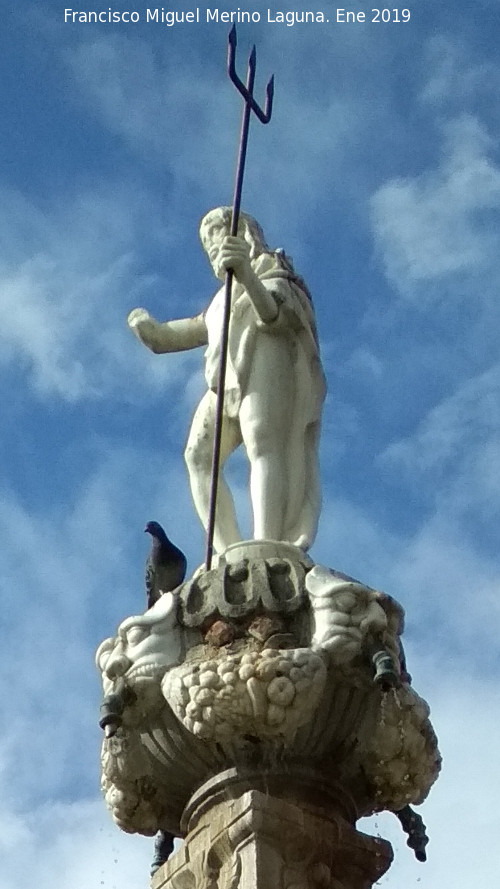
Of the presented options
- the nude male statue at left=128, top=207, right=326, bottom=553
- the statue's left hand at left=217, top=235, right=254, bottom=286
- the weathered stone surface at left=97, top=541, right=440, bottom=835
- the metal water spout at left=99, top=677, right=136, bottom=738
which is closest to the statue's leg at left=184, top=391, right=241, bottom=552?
the nude male statue at left=128, top=207, right=326, bottom=553

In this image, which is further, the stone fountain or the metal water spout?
the metal water spout

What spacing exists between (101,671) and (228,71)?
3876 millimetres

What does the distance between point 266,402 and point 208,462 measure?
2.04 ft

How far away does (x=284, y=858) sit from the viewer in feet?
26.9

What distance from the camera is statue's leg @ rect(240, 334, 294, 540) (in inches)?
392

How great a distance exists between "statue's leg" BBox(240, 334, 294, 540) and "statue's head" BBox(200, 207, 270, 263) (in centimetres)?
96

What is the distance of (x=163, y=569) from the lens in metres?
9.81

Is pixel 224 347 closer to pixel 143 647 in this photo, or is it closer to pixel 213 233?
pixel 213 233

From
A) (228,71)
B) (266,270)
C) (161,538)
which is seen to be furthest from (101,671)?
(228,71)

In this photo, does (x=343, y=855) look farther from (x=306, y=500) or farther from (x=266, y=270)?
(x=266, y=270)

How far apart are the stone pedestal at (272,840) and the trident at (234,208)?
1.37m

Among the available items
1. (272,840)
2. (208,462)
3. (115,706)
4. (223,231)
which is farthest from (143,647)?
(223,231)

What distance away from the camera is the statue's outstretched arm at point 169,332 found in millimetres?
11359

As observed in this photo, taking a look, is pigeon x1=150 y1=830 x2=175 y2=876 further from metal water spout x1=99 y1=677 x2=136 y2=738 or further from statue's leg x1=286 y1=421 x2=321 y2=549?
statue's leg x1=286 y1=421 x2=321 y2=549
